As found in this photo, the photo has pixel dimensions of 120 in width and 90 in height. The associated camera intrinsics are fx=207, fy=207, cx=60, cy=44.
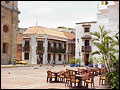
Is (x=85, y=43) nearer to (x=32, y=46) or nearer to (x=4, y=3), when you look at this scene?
(x=32, y=46)

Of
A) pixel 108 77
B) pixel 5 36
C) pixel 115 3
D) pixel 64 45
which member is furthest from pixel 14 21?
pixel 108 77

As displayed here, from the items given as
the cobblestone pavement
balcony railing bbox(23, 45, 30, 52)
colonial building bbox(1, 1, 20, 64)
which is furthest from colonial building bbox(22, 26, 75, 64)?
the cobblestone pavement

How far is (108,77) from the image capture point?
9.74m

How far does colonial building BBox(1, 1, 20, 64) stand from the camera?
99.0ft

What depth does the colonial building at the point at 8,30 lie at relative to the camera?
99.0ft

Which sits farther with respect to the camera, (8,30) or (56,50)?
(56,50)

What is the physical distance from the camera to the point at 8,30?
3133 centimetres

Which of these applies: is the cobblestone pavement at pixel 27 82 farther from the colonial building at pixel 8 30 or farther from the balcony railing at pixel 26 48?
the balcony railing at pixel 26 48

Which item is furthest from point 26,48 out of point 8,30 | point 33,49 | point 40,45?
point 8,30

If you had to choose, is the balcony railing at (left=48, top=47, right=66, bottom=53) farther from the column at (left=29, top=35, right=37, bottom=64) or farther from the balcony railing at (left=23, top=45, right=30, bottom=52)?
the balcony railing at (left=23, top=45, right=30, bottom=52)

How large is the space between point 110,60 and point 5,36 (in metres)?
23.1

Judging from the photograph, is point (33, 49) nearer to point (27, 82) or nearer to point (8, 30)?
point (8, 30)

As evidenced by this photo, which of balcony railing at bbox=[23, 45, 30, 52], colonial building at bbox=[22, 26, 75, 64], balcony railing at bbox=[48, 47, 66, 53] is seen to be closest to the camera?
colonial building at bbox=[22, 26, 75, 64]

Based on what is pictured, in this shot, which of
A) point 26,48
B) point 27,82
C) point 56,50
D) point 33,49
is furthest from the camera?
point 56,50
